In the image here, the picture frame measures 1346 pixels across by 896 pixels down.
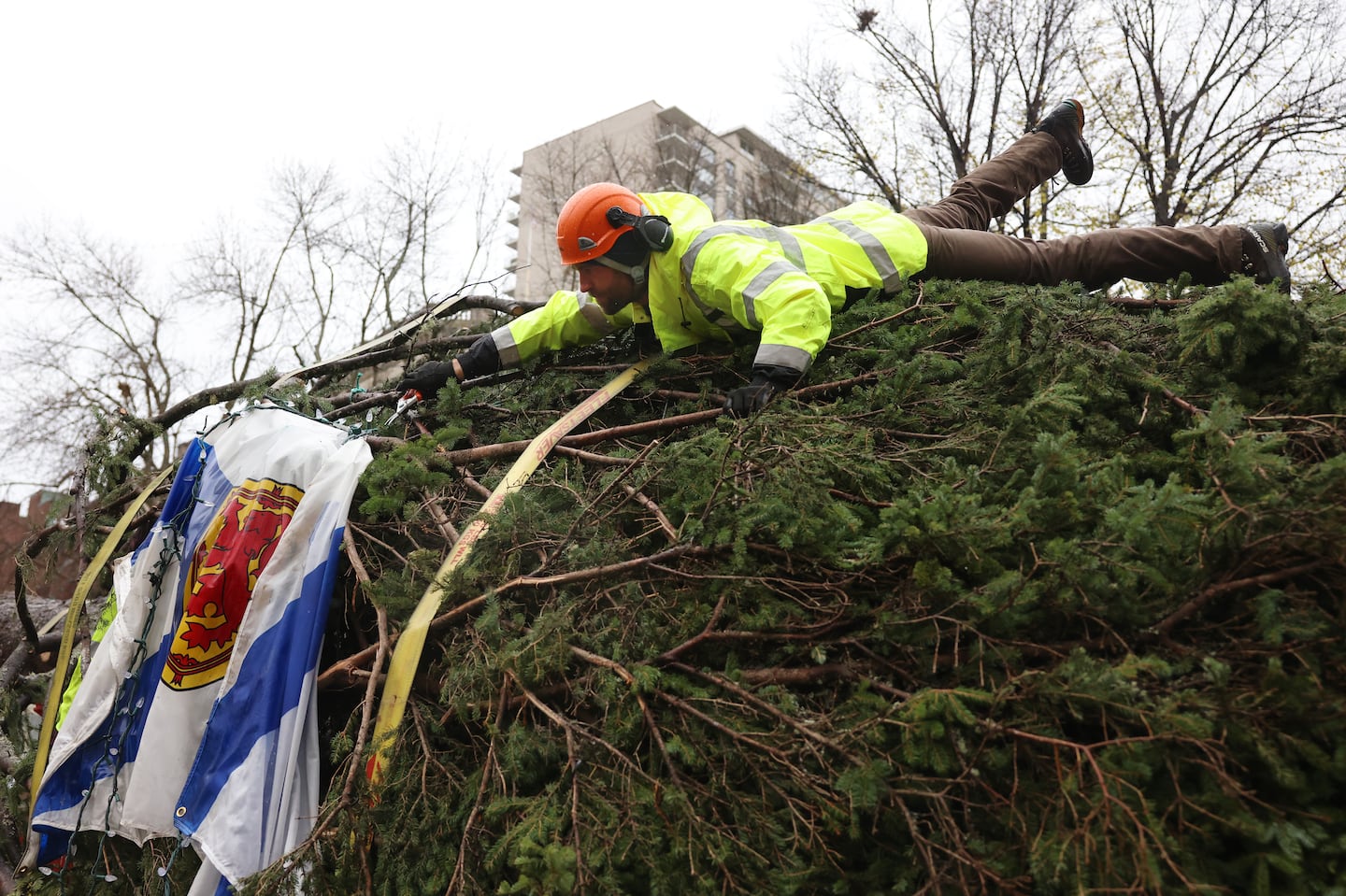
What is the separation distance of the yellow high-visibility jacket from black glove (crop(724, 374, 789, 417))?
68mm

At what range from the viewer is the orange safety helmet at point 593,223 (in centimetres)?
328

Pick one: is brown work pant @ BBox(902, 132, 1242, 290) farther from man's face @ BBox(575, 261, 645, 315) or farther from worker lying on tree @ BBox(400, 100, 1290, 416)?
man's face @ BBox(575, 261, 645, 315)

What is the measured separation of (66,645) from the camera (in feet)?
10.5

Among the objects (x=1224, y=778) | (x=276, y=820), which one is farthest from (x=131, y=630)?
(x=1224, y=778)

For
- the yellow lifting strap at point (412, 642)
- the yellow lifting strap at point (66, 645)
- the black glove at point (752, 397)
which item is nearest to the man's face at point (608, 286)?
the black glove at point (752, 397)

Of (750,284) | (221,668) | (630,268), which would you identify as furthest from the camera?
(630,268)

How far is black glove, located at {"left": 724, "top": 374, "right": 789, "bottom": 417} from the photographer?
2.68 meters

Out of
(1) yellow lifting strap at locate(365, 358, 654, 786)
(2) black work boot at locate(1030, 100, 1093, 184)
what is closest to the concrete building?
(2) black work boot at locate(1030, 100, 1093, 184)

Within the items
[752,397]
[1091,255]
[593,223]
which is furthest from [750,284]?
[1091,255]

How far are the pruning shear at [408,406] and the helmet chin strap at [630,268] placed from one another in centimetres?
111

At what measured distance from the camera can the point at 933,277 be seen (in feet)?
11.9

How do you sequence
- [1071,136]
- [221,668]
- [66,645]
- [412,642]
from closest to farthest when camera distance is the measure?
[412,642] < [221,668] < [66,645] < [1071,136]

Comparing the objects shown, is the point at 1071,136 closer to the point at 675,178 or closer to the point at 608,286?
the point at 608,286

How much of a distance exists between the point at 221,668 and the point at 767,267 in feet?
7.78
